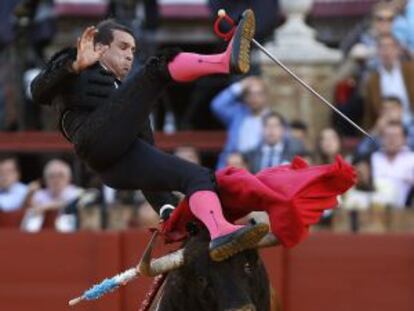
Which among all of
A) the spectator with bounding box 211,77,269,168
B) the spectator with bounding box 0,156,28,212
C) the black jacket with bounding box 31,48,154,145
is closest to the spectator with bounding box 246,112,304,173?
the spectator with bounding box 211,77,269,168

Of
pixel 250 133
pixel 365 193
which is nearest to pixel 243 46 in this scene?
pixel 365 193

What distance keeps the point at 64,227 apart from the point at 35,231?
0.36 m

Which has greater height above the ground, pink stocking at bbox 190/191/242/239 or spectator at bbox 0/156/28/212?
pink stocking at bbox 190/191/242/239

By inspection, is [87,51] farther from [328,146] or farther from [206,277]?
[328,146]

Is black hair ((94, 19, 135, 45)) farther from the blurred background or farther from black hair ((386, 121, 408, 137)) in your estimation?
black hair ((386, 121, 408, 137))

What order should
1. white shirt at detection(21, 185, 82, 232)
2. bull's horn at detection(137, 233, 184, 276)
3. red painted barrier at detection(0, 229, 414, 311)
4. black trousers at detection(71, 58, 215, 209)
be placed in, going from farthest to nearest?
white shirt at detection(21, 185, 82, 232) → red painted barrier at detection(0, 229, 414, 311) → bull's horn at detection(137, 233, 184, 276) → black trousers at detection(71, 58, 215, 209)

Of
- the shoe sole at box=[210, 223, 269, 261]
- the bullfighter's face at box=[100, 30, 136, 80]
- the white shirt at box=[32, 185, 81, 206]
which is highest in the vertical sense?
the bullfighter's face at box=[100, 30, 136, 80]

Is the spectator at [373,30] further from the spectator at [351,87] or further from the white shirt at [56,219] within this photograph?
the white shirt at [56,219]

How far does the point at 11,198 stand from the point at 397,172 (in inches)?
94.3

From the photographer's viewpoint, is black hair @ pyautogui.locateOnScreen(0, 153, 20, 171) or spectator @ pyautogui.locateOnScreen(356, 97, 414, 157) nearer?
spectator @ pyautogui.locateOnScreen(356, 97, 414, 157)

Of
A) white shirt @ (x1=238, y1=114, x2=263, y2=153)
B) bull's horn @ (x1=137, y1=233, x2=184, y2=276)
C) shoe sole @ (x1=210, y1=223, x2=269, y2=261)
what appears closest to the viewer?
shoe sole @ (x1=210, y1=223, x2=269, y2=261)

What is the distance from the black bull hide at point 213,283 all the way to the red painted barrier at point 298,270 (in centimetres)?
336

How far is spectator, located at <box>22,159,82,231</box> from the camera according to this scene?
1042cm

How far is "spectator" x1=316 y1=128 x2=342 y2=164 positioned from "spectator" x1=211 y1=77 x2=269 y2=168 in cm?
36
